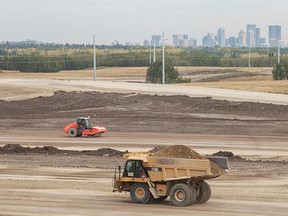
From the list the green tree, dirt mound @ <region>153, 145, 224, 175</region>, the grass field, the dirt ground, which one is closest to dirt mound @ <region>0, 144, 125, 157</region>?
the dirt ground

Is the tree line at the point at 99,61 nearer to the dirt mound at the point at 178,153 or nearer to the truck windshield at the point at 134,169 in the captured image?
the truck windshield at the point at 134,169

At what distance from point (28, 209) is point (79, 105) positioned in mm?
42823

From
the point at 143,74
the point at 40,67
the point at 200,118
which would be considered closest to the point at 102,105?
the point at 200,118

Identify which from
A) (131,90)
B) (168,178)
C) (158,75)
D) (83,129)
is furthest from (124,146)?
(158,75)

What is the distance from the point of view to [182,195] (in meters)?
27.5

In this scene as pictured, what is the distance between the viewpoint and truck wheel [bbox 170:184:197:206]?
2733 cm

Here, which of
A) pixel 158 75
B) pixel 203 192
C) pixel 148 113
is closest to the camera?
pixel 203 192

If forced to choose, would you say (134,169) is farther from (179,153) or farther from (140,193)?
(179,153)

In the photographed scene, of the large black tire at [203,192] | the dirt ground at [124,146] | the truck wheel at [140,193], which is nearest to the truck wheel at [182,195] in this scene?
the dirt ground at [124,146]

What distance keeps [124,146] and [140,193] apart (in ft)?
65.1

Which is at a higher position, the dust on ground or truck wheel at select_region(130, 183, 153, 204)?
truck wheel at select_region(130, 183, 153, 204)

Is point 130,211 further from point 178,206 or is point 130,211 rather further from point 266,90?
point 266,90

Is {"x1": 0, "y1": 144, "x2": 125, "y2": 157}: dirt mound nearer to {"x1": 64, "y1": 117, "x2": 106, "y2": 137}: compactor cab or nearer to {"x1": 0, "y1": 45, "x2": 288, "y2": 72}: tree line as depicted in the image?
{"x1": 64, "y1": 117, "x2": 106, "y2": 137}: compactor cab

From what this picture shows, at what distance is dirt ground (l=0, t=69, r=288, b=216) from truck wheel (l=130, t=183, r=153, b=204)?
14.1 inches
